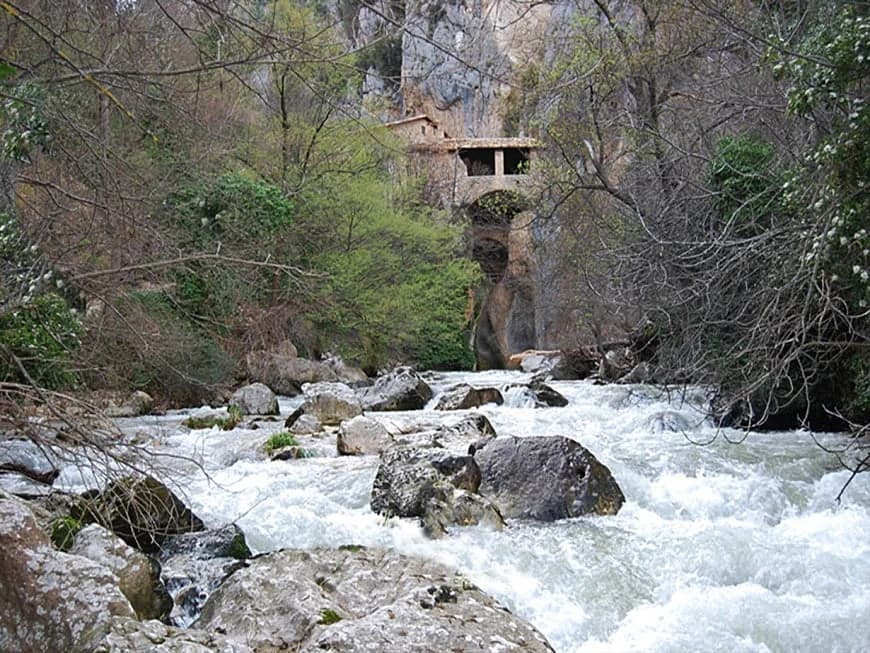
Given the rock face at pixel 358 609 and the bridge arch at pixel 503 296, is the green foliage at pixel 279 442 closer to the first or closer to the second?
the rock face at pixel 358 609

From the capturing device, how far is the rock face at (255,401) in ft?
37.1

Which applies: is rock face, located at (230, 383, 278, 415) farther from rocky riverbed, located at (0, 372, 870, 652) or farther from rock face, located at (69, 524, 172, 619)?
rock face, located at (69, 524, 172, 619)

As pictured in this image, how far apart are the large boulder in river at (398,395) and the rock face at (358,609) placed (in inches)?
308

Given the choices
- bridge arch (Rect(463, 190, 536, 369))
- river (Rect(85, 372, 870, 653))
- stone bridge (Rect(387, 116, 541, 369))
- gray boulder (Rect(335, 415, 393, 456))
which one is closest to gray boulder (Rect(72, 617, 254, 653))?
river (Rect(85, 372, 870, 653))

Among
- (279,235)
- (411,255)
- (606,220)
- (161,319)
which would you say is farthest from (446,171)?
(161,319)

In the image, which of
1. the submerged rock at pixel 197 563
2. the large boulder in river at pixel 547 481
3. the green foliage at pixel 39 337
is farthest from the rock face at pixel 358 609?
the green foliage at pixel 39 337

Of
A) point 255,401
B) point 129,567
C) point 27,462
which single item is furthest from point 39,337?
point 255,401

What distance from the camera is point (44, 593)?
2.94m

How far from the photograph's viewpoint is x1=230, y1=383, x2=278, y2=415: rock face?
11.3 metres

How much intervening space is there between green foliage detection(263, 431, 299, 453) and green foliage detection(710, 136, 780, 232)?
213 inches

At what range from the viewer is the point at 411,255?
1991cm

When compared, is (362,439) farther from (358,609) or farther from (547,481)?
(358,609)

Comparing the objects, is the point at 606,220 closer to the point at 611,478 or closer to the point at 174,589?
the point at 611,478

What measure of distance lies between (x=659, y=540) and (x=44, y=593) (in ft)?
12.8
